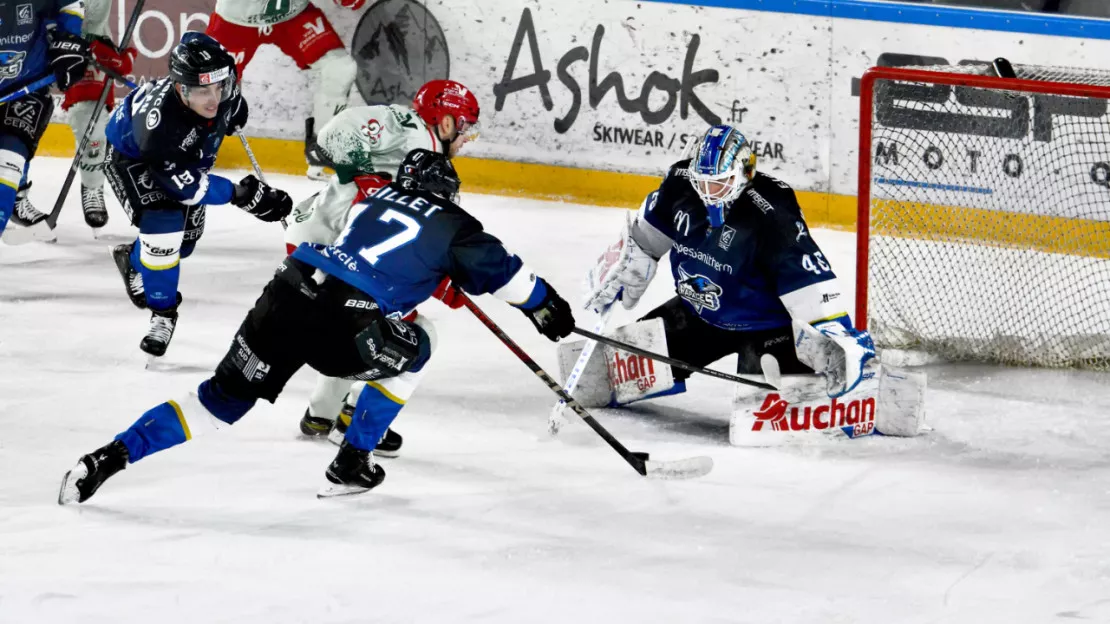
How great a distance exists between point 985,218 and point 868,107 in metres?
0.78

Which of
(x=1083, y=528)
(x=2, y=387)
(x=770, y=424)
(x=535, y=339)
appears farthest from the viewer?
(x=535, y=339)

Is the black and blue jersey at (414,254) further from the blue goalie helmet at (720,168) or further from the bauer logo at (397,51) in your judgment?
the bauer logo at (397,51)

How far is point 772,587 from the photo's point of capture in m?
3.38

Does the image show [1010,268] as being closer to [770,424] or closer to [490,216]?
[770,424]

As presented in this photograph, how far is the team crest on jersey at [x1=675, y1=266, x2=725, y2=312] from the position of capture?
4352 mm

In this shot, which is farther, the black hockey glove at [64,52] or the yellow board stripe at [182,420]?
the black hockey glove at [64,52]

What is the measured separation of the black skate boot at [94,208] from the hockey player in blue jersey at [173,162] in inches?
59.3

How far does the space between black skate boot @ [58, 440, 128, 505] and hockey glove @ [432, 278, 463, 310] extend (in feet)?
2.75

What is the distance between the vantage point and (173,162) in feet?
15.6

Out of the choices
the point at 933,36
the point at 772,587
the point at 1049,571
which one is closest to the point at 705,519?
the point at 772,587

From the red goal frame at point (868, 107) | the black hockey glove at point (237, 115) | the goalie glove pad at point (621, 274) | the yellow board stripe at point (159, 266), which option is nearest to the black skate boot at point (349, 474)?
the goalie glove pad at point (621, 274)

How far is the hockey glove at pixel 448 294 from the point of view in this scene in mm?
3971

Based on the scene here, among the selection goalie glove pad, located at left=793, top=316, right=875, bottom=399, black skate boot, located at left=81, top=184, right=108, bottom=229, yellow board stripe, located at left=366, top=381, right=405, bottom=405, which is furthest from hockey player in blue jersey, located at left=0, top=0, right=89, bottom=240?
goalie glove pad, located at left=793, top=316, right=875, bottom=399

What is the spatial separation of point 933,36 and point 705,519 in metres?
3.14
